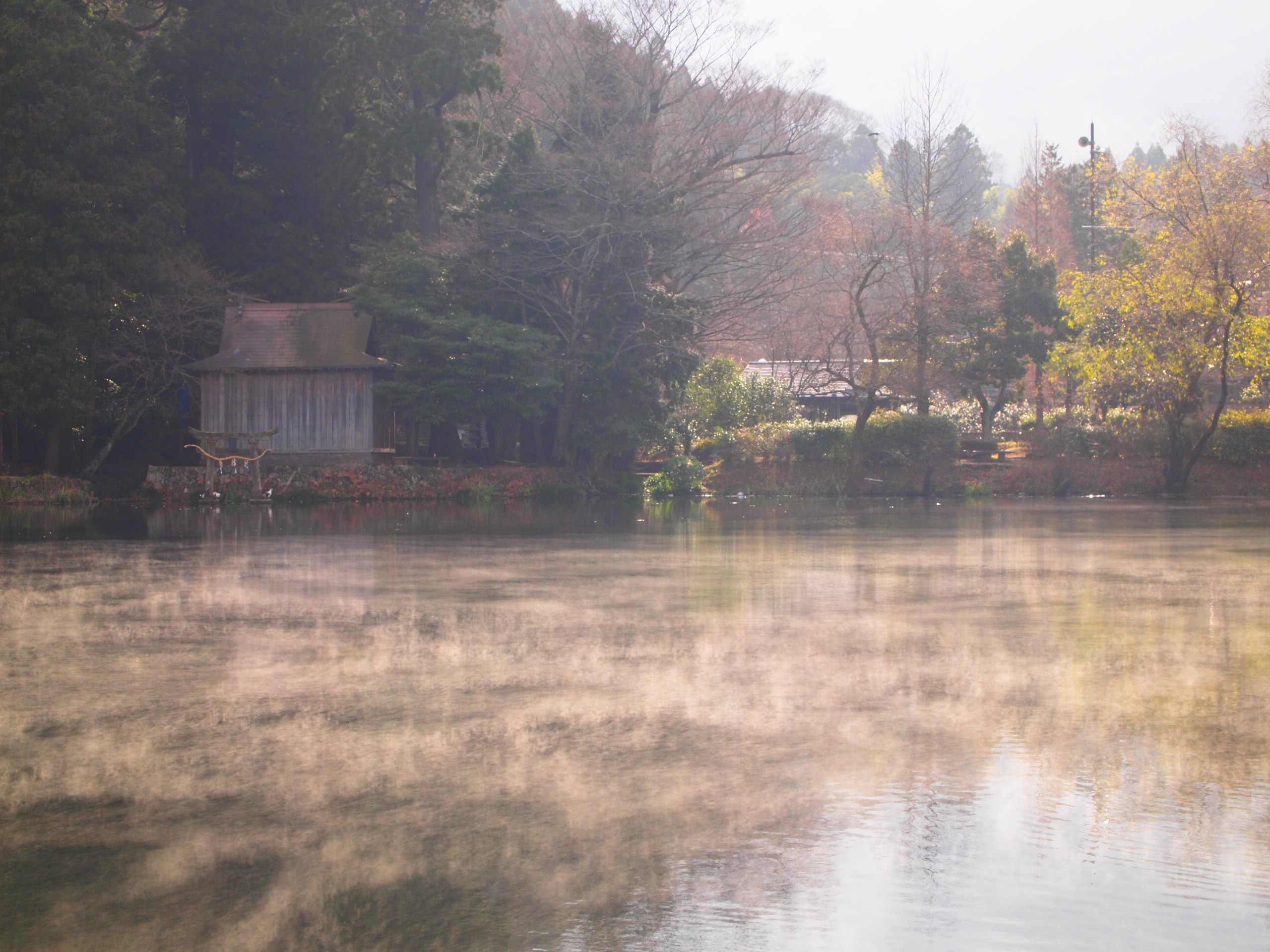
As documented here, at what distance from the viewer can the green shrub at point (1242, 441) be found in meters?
33.9

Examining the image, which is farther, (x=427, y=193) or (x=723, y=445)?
(x=427, y=193)

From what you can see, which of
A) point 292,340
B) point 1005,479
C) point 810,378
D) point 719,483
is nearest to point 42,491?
point 292,340

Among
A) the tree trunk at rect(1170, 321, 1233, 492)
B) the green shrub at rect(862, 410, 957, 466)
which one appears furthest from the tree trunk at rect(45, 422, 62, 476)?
the tree trunk at rect(1170, 321, 1233, 492)

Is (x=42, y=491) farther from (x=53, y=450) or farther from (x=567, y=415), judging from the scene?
(x=567, y=415)

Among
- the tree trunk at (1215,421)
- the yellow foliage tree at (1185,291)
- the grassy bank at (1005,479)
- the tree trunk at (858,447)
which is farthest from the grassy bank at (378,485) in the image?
the tree trunk at (1215,421)

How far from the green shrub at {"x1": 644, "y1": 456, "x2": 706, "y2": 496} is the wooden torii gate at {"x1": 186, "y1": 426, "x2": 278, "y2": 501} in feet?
32.6

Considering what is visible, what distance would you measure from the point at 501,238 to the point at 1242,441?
69.3 ft

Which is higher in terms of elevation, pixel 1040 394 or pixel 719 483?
pixel 1040 394

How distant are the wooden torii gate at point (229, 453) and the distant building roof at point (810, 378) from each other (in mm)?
17811

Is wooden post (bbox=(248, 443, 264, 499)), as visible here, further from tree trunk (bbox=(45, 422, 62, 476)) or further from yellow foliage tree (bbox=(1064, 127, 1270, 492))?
yellow foliage tree (bbox=(1064, 127, 1270, 492))

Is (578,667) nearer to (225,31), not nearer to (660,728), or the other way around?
(660,728)

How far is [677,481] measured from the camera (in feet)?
108

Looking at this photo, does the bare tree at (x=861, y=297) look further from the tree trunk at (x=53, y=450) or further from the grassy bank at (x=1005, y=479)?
the tree trunk at (x=53, y=450)

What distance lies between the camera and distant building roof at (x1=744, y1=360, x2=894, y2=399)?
4281 centimetres
